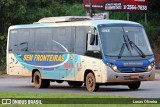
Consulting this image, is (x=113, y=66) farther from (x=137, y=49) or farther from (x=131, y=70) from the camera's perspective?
(x=137, y=49)

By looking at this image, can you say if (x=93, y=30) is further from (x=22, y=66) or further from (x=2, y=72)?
(x=2, y=72)

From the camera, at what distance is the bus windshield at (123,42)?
79.6 feet

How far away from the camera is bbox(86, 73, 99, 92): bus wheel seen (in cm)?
2438

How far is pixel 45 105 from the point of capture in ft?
52.3

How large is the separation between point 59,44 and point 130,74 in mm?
4371

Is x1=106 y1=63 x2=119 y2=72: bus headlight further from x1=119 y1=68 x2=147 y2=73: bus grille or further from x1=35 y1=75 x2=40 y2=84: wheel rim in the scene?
x1=35 y1=75 x2=40 y2=84: wheel rim

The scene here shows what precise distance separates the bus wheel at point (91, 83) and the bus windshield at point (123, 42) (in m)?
1.12

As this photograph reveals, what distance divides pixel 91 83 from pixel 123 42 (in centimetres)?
204

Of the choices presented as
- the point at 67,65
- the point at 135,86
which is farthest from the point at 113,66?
the point at 67,65

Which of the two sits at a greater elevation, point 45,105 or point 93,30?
point 93,30

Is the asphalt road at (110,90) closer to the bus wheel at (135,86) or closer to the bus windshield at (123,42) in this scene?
the bus wheel at (135,86)

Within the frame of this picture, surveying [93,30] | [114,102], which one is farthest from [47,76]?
[114,102]

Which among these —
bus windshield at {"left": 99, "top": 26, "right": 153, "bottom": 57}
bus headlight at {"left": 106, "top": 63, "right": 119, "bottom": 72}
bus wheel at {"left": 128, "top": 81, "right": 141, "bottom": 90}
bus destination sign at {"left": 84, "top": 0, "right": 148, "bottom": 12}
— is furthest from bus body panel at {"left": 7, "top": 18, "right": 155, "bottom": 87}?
bus destination sign at {"left": 84, "top": 0, "right": 148, "bottom": 12}

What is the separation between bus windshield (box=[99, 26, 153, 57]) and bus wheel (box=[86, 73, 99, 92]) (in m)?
1.12
